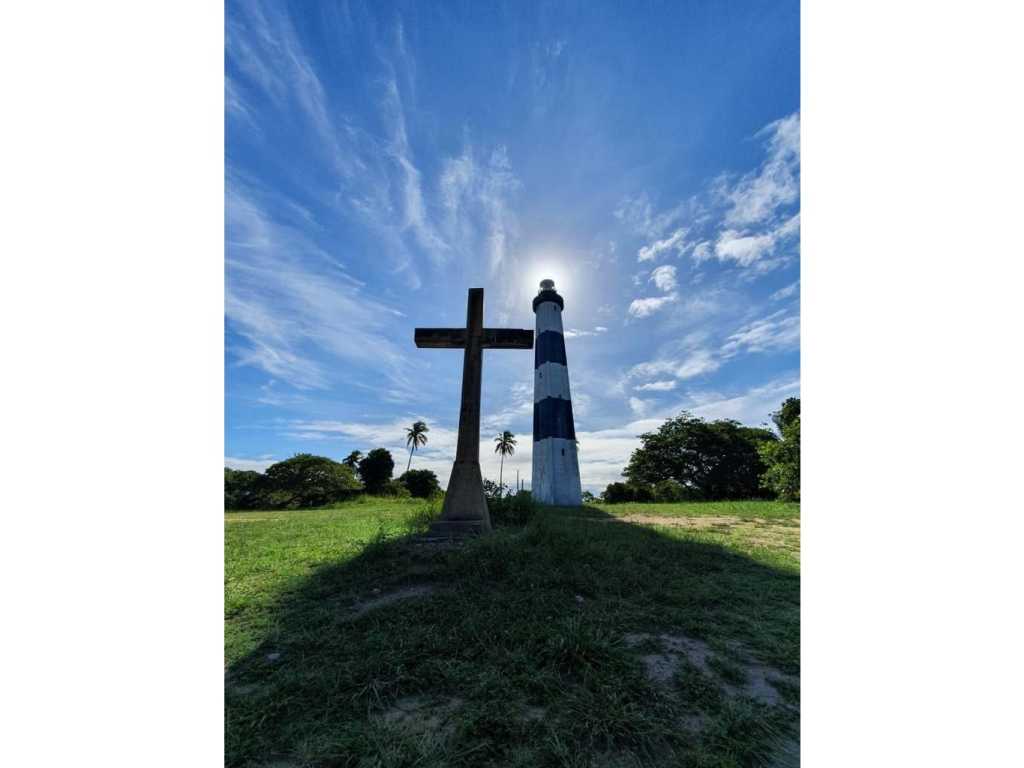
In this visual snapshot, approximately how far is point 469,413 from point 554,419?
7430mm

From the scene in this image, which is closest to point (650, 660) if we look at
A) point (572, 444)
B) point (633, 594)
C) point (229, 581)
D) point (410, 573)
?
point (633, 594)

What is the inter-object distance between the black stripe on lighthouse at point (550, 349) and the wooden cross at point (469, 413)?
7203 millimetres

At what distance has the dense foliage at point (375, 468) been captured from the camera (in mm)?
31734

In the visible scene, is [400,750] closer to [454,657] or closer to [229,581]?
[454,657]

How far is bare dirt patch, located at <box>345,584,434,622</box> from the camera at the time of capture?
3.31 metres

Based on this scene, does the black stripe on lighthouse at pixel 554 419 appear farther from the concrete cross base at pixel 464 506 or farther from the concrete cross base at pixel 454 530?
the concrete cross base at pixel 454 530

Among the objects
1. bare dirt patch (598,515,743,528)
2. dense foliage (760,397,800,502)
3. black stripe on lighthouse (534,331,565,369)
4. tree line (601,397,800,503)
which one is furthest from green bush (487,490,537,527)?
tree line (601,397,800,503)

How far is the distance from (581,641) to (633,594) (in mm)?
1439

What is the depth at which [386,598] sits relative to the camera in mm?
3607

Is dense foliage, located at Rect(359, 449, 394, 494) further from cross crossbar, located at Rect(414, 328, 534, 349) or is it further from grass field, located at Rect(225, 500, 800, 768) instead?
grass field, located at Rect(225, 500, 800, 768)

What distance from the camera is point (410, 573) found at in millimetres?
4113

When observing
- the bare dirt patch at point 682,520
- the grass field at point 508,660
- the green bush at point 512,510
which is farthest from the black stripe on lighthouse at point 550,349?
the grass field at point 508,660

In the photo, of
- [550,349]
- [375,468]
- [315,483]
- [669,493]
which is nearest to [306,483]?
[315,483]
